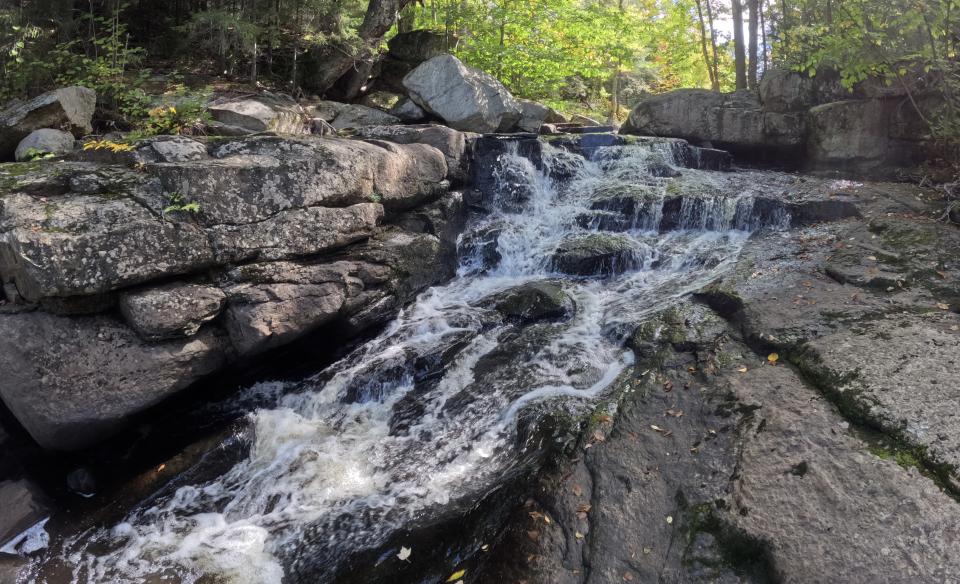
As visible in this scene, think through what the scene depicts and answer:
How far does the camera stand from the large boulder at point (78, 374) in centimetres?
515

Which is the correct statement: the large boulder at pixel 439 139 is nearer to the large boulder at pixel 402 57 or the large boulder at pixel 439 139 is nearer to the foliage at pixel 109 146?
the foliage at pixel 109 146

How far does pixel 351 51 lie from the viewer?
13516 mm

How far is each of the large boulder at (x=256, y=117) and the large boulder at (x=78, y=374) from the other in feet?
17.1

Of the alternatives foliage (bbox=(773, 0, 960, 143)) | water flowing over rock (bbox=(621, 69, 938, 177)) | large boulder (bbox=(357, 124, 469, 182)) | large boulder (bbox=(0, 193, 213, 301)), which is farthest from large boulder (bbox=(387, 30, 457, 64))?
large boulder (bbox=(0, 193, 213, 301))

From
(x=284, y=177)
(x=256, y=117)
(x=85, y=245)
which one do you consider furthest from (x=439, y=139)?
(x=85, y=245)

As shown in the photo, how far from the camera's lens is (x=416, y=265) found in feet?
26.9

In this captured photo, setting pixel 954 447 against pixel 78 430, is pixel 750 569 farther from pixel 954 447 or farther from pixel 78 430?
pixel 78 430

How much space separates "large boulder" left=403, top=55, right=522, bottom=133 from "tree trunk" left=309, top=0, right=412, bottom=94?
1679mm

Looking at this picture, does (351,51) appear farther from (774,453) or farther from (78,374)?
(774,453)

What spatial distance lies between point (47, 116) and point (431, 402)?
7.94 meters

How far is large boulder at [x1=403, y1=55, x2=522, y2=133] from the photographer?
12703 millimetres

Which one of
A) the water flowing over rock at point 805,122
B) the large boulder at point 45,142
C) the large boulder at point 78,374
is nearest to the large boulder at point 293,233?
the large boulder at point 78,374

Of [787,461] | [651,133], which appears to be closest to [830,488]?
[787,461]

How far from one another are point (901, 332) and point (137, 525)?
7604 mm
